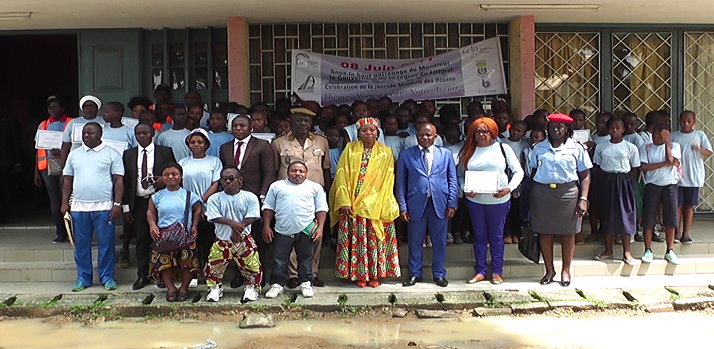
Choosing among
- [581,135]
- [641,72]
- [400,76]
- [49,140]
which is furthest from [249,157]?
[641,72]

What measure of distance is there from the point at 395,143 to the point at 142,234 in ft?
8.19

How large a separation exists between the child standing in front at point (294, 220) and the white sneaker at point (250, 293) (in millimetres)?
111

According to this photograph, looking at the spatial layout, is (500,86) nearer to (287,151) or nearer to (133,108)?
(287,151)

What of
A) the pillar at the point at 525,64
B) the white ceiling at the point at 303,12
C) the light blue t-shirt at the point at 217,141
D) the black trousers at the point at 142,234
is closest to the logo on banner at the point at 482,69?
the pillar at the point at 525,64

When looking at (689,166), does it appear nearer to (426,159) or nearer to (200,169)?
(426,159)

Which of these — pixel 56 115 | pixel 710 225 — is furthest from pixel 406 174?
pixel 710 225

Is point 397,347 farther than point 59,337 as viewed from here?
No

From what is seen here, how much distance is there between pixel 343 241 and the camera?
248 inches

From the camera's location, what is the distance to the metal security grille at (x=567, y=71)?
8.55 metres

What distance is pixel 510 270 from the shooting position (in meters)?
6.63

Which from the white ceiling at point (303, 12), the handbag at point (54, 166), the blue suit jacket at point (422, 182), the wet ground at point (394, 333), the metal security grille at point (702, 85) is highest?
the white ceiling at point (303, 12)

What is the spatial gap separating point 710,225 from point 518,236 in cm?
292

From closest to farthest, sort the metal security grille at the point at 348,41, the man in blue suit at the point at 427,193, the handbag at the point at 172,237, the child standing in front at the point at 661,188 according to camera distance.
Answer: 1. the handbag at the point at 172,237
2. the man in blue suit at the point at 427,193
3. the child standing in front at the point at 661,188
4. the metal security grille at the point at 348,41

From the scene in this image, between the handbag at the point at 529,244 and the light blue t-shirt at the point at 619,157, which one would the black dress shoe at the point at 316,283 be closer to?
the handbag at the point at 529,244
